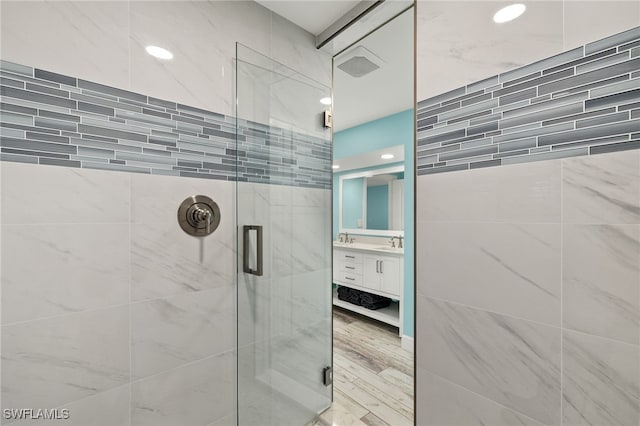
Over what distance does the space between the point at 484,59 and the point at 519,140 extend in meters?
0.31

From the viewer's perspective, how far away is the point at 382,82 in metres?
2.39

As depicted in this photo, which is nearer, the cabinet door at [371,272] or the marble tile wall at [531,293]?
the marble tile wall at [531,293]

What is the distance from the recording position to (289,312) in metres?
1.45

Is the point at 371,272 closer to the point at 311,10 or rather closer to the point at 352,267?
the point at 352,267

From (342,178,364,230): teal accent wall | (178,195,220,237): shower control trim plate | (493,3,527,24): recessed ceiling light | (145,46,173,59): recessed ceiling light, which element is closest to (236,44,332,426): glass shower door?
(178,195,220,237): shower control trim plate

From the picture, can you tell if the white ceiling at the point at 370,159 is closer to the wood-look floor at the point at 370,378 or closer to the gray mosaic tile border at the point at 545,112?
the wood-look floor at the point at 370,378

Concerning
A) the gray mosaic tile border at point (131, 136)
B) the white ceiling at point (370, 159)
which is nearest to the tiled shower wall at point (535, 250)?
the gray mosaic tile border at point (131, 136)

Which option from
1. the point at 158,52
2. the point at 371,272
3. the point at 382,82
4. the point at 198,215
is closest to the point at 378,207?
the point at 371,272

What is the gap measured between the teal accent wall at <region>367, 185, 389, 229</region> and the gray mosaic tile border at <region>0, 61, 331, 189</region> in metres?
2.19

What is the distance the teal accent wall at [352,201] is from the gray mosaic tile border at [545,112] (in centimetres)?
275

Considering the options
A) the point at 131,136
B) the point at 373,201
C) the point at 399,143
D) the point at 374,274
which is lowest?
the point at 374,274

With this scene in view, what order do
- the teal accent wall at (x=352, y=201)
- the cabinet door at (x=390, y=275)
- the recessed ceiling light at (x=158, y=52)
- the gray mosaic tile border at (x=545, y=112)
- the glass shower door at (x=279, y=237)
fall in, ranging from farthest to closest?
the teal accent wall at (x=352, y=201), the cabinet door at (x=390, y=275), the glass shower door at (x=279, y=237), the recessed ceiling light at (x=158, y=52), the gray mosaic tile border at (x=545, y=112)

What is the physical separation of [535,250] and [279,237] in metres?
1.01

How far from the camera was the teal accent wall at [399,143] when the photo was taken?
109 inches
